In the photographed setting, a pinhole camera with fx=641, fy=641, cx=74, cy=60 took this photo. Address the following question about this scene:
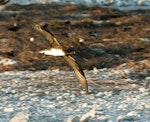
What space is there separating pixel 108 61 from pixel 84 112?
4.69m

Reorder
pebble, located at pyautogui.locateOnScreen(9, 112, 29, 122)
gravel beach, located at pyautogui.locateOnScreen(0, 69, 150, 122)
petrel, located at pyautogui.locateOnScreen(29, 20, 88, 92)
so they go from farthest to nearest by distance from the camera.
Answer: petrel, located at pyautogui.locateOnScreen(29, 20, 88, 92), gravel beach, located at pyautogui.locateOnScreen(0, 69, 150, 122), pebble, located at pyautogui.locateOnScreen(9, 112, 29, 122)

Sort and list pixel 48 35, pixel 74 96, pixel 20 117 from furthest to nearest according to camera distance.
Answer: pixel 74 96
pixel 48 35
pixel 20 117

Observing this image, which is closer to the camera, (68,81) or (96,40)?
(68,81)

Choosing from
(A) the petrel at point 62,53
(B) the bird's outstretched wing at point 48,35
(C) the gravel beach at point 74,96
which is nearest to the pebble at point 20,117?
(C) the gravel beach at point 74,96

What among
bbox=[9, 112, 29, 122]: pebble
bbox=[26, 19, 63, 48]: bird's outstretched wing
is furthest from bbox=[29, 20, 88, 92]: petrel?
bbox=[9, 112, 29, 122]: pebble

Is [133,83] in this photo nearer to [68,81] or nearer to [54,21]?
[68,81]

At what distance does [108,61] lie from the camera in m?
14.5

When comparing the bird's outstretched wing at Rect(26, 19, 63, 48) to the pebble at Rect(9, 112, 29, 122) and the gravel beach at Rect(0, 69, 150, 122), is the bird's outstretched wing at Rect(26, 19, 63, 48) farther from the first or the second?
the pebble at Rect(9, 112, 29, 122)

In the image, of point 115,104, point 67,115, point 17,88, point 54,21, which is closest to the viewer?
point 67,115

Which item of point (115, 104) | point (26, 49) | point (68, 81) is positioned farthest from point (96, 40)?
point (115, 104)

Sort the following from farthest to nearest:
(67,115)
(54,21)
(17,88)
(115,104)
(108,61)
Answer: (54,21) < (108,61) < (17,88) < (115,104) < (67,115)

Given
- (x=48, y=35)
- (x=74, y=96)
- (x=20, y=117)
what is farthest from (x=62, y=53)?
(x=20, y=117)

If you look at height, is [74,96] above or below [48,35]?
below

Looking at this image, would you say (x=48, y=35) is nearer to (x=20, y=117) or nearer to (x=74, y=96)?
(x=74, y=96)
